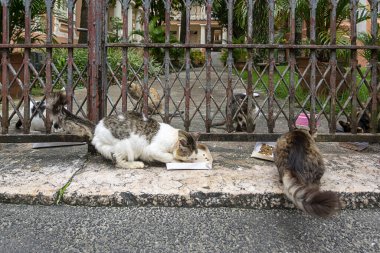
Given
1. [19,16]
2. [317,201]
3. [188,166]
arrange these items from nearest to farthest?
[317,201] → [188,166] → [19,16]

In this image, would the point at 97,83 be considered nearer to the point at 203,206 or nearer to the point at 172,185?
the point at 172,185

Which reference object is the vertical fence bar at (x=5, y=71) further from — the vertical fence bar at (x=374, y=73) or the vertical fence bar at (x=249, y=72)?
the vertical fence bar at (x=374, y=73)

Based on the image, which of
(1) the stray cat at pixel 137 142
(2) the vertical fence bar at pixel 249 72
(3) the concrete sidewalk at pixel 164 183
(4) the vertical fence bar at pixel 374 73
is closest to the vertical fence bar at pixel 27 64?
(3) the concrete sidewalk at pixel 164 183

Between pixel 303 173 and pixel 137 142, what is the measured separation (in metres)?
1.28

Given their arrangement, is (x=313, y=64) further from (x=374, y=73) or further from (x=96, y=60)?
(x=96, y=60)

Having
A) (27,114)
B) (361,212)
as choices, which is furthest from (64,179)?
(361,212)

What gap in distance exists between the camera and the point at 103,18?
3068 mm

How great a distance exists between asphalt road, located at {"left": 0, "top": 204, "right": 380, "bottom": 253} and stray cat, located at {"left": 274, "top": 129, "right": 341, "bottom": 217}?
204 millimetres

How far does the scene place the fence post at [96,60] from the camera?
117 inches

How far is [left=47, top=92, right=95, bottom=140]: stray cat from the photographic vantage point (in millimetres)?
2949

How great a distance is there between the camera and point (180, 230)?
6.67ft

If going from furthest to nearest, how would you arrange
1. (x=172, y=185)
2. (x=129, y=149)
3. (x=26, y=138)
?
(x=26, y=138) → (x=129, y=149) → (x=172, y=185)

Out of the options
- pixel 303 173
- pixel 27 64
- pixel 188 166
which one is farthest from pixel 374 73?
pixel 27 64

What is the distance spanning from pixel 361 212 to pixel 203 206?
101 cm
